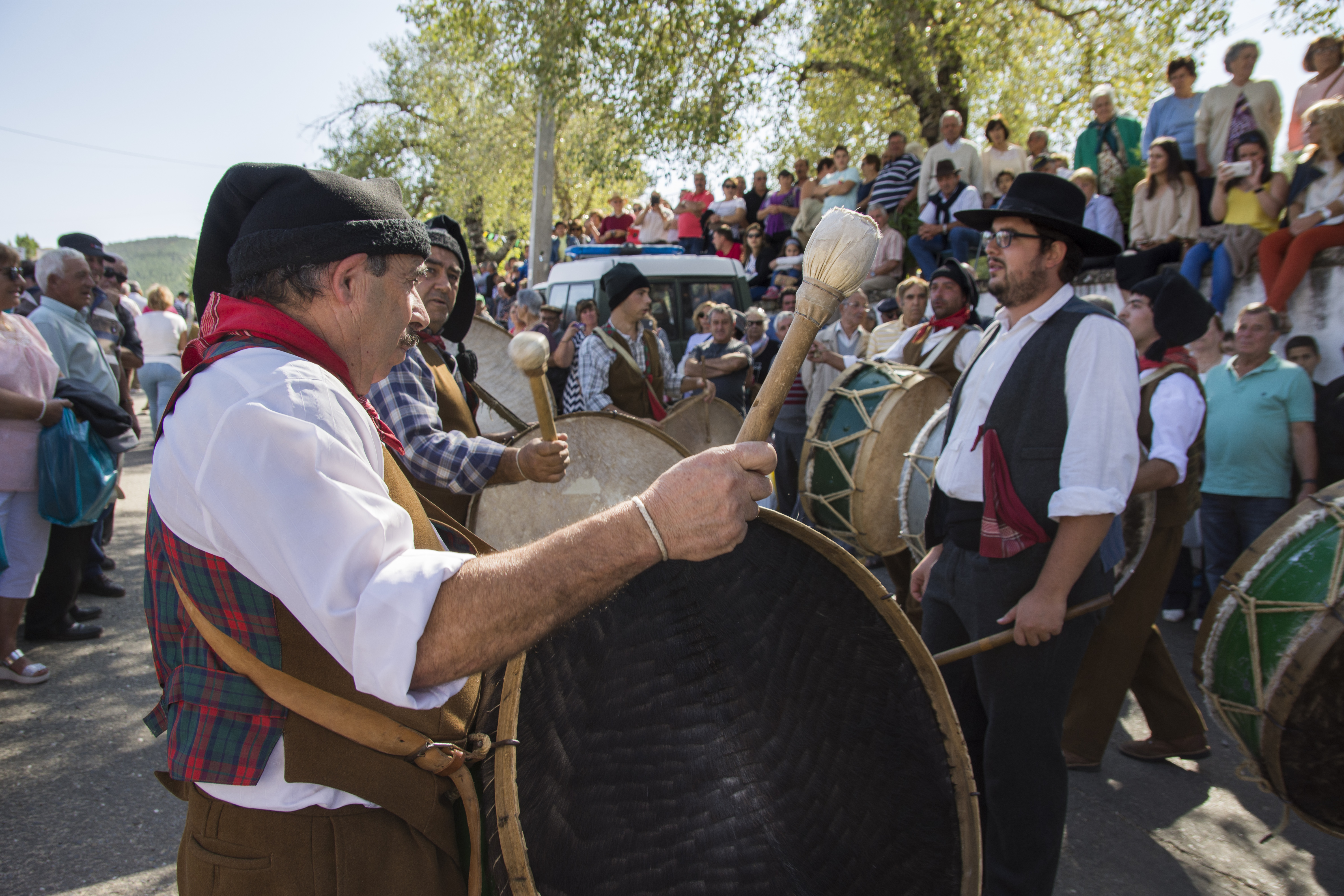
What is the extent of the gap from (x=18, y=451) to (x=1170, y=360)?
5482 millimetres

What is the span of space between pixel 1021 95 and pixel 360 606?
19081mm

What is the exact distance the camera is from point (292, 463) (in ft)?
3.30

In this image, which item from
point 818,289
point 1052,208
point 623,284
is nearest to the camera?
point 818,289

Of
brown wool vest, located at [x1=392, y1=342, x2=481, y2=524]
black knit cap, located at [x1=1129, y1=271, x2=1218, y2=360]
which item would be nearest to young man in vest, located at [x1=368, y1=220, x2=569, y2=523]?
brown wool vest, located at [x1=392, y1=342, x2=481, y2=524]

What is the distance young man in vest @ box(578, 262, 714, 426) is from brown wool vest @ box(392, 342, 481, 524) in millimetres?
1773

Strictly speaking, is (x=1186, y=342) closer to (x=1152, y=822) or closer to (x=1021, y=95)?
(x=1152, y=822)

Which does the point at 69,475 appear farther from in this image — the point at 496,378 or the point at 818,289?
the point at 818,289

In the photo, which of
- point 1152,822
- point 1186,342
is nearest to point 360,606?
point 1152,822

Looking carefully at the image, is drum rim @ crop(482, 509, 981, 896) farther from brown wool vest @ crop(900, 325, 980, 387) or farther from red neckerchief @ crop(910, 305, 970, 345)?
red neckerchief @ crop(910, 305, 970, 345)

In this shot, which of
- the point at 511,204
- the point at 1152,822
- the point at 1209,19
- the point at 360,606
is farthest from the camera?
the point at 511,204

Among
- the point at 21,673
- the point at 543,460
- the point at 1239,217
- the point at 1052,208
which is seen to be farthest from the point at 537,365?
the point at 1239,217

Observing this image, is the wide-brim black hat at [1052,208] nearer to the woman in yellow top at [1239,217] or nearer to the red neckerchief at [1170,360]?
the red neckerchief at [1170,360]

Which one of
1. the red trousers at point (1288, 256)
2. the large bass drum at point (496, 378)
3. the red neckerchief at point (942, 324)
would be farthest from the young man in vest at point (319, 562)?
the red trousers at point (1288, 256)

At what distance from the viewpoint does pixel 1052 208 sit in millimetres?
2422
